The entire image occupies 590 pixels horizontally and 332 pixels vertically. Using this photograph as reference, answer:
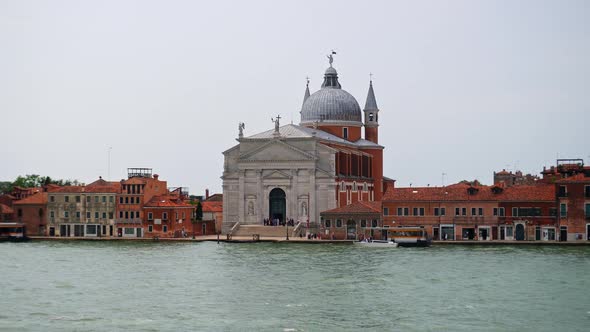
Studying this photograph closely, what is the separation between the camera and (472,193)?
8138 cm

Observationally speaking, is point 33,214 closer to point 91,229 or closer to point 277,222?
point 91,229

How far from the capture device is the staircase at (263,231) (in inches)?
3442

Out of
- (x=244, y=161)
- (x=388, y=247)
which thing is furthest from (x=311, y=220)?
(x=388, y=247)

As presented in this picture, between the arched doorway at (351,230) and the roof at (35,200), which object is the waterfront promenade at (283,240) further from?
the roof at (35,200)

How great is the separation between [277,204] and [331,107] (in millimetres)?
18341

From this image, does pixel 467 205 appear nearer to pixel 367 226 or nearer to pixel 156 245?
pixel 367 226

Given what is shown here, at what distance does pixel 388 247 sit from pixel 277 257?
1305 centimetres

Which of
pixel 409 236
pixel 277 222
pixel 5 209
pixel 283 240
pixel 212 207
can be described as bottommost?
pixel 283 240

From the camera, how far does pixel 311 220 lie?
9088 centimetres

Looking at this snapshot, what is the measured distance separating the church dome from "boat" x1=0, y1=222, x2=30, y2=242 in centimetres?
3112

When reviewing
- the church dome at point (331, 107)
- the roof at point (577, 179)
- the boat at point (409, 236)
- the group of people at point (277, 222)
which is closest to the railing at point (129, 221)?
the group of people at point (277, 222)

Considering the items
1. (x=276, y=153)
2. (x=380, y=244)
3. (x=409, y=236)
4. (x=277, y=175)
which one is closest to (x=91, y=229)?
(x=277, y=175)

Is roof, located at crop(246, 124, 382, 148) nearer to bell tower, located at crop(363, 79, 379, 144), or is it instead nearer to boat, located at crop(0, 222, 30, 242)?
bell tower, located at crop(363, 79, 379, 144)

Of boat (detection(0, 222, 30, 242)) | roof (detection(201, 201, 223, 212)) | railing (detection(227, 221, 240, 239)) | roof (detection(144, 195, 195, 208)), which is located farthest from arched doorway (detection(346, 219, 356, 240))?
boat (detection(0, 222, 30, 242))
